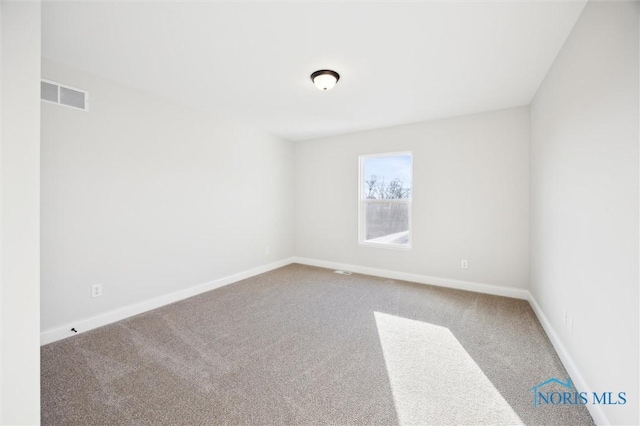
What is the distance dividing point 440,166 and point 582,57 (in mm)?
2157

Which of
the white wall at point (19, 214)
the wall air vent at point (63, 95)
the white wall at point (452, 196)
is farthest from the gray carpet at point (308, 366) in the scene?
the wall air vent at point (63, 95)

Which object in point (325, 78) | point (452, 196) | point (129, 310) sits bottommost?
point (129, 310)

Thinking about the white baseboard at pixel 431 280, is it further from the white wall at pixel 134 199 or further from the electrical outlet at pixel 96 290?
the electrical outlet at pixel 96 290

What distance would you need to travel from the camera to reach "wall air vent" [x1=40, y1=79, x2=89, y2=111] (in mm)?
2270

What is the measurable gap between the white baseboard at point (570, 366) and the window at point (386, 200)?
1.83 metres

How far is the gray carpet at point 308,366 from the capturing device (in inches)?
61.4

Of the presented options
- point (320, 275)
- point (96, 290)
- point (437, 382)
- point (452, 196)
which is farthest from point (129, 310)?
point (452, 196)

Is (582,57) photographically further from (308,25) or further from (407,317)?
(407,317)

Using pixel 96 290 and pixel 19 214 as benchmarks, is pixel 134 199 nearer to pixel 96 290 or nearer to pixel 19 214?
pixel 96 290

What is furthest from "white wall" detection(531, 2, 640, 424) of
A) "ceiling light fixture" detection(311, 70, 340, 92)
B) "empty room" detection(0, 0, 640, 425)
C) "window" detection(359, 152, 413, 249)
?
"window" detection(359, 152, 413, 249)

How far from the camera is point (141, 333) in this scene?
2469 millimetres

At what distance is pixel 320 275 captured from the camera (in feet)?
14.6

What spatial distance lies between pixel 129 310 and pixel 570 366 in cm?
384

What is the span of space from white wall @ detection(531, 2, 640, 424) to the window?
1981 mm
